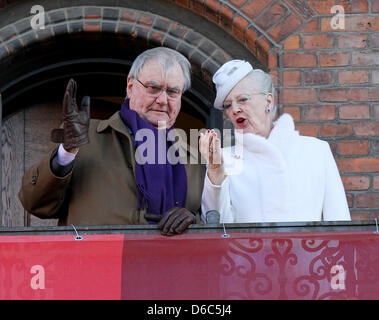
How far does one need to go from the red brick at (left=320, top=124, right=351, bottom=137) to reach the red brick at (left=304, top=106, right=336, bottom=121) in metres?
0.05

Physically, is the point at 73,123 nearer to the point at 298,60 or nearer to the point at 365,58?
the point at 298,60

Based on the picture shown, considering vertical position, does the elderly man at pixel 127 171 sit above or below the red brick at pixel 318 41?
below

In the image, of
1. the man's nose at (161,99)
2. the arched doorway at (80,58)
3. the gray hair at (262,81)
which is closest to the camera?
the man's nose at (161,99)

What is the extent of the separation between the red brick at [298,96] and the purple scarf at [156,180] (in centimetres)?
121

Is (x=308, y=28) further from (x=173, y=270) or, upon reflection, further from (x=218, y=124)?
(x=173, y=270)

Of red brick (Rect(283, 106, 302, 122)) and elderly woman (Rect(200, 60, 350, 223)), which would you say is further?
red brick (Rect(283, 106, 302, 122))

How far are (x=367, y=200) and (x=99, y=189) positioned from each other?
1745 mm

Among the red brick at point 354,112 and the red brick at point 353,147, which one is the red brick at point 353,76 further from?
the red brick at point 353,147

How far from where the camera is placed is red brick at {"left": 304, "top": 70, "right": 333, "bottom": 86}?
4254mm

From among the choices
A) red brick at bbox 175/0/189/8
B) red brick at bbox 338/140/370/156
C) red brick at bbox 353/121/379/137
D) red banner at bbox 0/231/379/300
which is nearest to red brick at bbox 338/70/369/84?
red brick at bbox 353/121/379/137

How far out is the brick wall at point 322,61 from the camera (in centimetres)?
420

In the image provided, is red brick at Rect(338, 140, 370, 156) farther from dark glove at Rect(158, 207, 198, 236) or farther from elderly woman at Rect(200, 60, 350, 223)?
dark glove at Rect(158, 207, 198, 236)

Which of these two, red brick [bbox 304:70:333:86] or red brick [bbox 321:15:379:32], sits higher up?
red brick [bbox 321:15:379:32]

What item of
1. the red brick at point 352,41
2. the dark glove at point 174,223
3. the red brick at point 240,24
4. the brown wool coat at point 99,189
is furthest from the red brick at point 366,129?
the dark glove at point 174,223
